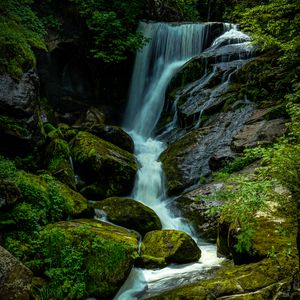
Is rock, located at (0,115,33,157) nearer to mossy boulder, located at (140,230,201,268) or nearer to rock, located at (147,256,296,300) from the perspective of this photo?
mossy boulder, located at (140,230,201,268)

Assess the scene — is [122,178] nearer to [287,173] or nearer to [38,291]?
[38,291]

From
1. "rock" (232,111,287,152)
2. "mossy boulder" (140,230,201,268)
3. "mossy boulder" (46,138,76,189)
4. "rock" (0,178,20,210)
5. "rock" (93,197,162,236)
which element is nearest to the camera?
"rock" (0,178,20,210)

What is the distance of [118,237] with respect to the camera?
7.02 m

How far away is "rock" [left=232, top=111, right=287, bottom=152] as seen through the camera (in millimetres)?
10312

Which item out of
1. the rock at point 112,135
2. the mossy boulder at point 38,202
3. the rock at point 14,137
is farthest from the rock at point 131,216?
the rock at point 112,135

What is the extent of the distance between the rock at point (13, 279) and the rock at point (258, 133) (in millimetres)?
7283

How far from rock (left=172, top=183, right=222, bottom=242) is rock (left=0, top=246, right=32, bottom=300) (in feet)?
14.9

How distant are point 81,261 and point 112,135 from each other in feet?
22.5

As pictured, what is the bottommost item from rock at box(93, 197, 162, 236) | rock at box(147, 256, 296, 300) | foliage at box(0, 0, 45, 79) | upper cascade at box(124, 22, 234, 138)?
rock at box(147, 256, 296, 300)

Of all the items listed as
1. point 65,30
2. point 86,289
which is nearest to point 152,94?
point 65,30

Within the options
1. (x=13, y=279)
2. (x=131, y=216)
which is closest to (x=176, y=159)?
(x=131, y=216)

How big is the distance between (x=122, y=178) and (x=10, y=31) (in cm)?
493

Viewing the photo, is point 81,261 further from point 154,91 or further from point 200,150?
point 154,91

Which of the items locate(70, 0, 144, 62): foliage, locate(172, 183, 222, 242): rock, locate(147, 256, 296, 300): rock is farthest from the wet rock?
locate(147, 256, 296, 300): rock
